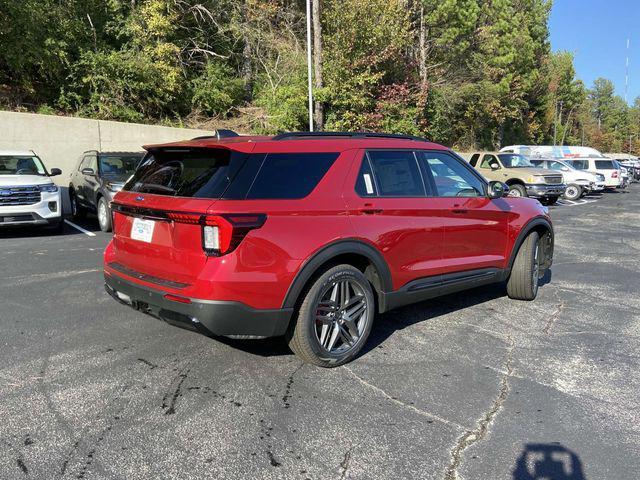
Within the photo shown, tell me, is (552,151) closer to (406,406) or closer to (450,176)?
(450,176)

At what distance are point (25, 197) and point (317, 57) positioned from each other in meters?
13.3

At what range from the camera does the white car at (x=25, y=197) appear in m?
9.61

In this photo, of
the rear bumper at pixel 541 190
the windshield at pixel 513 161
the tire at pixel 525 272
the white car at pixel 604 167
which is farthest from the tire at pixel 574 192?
the tire at pixel 525 272

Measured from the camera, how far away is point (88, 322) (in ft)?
16.4

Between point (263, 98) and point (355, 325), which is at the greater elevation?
point (263, 98)

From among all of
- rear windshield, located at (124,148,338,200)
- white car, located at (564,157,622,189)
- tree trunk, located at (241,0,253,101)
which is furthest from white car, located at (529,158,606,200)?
rear windshield, located at (124,148,338,200)

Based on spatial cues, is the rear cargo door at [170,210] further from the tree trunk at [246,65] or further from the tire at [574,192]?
the tire at [574,192]

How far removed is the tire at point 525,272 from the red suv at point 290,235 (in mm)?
1192

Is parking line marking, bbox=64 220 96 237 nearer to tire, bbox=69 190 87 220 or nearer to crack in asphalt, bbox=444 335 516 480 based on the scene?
tire, bbox=69 190 87 220

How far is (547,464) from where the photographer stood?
283 centimetres

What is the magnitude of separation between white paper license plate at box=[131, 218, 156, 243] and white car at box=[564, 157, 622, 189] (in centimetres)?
2541

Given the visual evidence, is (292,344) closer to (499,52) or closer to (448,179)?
(448,179)

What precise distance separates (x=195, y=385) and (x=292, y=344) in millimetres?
760

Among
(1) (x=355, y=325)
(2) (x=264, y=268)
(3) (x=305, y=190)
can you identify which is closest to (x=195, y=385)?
(2) (x=264, y=268)
